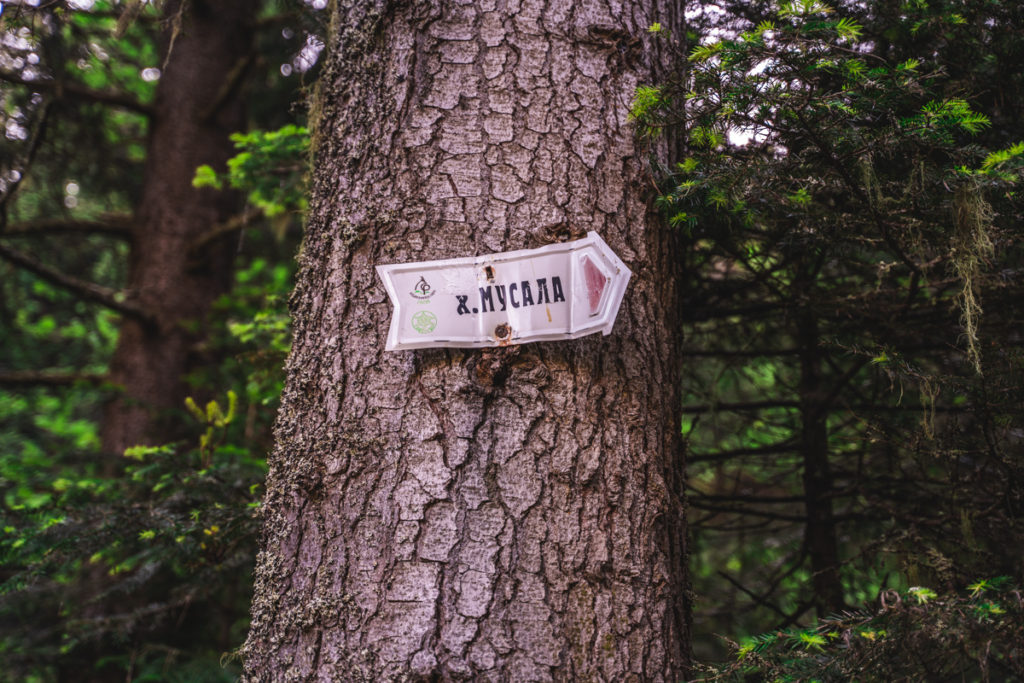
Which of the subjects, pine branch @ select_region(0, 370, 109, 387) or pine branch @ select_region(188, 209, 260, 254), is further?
pine branch @ select_region(188, 209, 260, 254)

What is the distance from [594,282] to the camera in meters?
1.47

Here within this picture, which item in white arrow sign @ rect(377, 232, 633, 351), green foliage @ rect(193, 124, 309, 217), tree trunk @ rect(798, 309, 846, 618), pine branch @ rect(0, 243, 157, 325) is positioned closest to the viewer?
white arrow sign @ rect(377, 232, 633, 351)

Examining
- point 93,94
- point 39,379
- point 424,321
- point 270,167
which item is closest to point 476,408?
point 424,321

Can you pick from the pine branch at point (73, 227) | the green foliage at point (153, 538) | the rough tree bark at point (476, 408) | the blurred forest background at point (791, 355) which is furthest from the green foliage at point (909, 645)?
the pine branch at point (73, 227)

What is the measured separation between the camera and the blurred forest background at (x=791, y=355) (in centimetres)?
152

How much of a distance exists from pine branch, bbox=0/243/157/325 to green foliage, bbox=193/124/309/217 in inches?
47.4

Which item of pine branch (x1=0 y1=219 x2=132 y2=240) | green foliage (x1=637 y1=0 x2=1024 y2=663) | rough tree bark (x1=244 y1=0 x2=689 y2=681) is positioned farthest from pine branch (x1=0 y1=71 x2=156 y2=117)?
green foliage (x1=637 y1=0 x2=1024 y2=663)

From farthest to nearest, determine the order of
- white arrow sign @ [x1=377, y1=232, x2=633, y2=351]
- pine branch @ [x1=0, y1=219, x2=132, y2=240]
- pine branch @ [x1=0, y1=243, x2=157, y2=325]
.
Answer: pine branch @ [x1=0, y1=219, x2=132, y2=240] < pine branch @ [x1=0, y1=243, x2=157, y2=325] < white arrow sign @ [x1=377, y1=232, x2=633, y2=351]

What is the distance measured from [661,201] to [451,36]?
0.78 metres

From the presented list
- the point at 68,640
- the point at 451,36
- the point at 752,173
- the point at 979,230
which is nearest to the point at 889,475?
the point at 979,230

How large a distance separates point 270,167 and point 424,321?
2138 mm

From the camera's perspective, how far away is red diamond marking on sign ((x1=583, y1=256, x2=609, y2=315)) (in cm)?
145

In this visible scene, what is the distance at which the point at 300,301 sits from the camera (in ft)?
5.66

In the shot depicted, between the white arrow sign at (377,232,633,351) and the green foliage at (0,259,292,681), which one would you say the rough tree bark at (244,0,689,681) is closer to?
the white arrow sign at (377,232,633,351)
